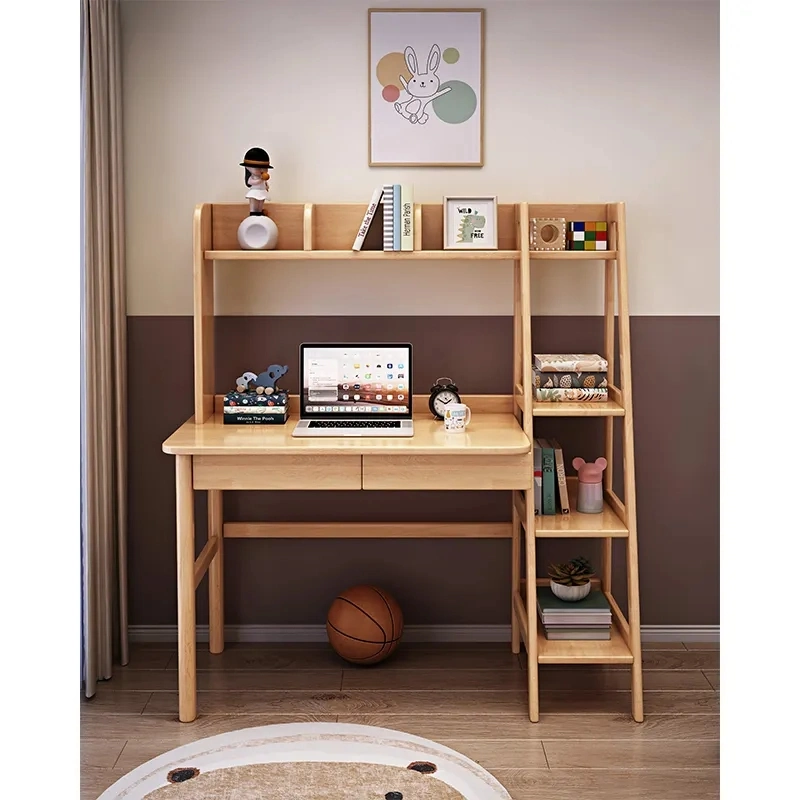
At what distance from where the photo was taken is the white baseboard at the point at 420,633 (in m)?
3.39

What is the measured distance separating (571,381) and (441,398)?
0.45 meters

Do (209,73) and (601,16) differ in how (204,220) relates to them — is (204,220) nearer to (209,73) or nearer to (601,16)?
(209,73)

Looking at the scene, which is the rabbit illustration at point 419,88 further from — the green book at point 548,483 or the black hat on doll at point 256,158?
the green book at point 548,483

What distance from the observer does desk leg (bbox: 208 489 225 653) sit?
3.26m

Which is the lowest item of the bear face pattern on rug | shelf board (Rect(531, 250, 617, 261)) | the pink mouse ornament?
the bear face pattern on rug

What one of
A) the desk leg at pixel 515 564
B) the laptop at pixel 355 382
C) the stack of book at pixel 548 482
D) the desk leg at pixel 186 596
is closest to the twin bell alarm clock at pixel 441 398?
the laptop at pixel 355 382

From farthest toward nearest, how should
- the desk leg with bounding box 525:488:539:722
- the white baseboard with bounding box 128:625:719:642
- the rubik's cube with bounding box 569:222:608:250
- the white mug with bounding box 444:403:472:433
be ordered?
1. the white baseboard with bounding box 128:625:719:642
2. the rubik's cube with bounding box 569:222:608:250
3. the white mug with bounding box 444:403:472:433
4. the desk leg with bounding box 525:488:539:722

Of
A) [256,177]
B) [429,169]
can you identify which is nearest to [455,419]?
[429,169]

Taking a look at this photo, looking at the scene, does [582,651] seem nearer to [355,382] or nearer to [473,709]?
[473,709]

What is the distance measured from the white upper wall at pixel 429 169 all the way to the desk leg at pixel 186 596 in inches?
32.6

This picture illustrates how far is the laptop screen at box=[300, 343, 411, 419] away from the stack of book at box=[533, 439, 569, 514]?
473mm

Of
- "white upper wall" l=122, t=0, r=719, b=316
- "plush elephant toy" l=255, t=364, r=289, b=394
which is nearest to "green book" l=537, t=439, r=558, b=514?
"white upper wall" l=122, t=0, r=719, b=316

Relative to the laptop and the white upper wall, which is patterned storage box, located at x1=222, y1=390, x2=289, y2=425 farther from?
the white upper wall
